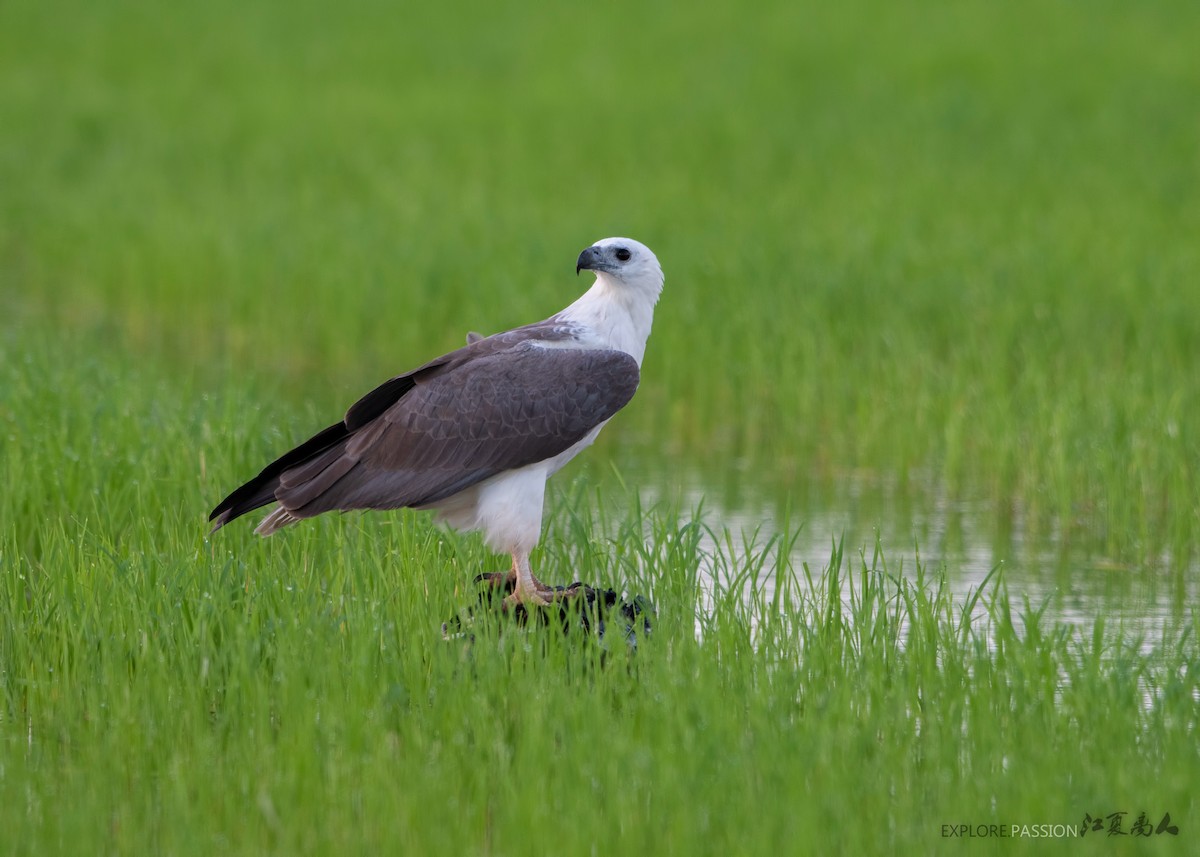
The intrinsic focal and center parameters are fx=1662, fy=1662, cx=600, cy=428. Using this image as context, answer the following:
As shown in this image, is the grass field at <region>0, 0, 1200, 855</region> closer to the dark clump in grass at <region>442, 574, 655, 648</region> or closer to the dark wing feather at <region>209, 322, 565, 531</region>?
the dark clump in grass at <region>442, 574, 655, 648</region>

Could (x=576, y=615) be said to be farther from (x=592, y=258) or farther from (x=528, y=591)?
(x=592, y=258)

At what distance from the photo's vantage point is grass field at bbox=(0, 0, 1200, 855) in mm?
4707

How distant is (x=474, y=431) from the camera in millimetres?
6262

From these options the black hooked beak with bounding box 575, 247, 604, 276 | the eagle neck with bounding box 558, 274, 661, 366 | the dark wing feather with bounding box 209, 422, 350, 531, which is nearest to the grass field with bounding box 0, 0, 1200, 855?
the dark wing feather with bounding box 209, 422, 350, 531

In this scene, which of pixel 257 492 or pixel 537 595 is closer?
pixel 537 595

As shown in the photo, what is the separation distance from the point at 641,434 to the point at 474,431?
4.60 m

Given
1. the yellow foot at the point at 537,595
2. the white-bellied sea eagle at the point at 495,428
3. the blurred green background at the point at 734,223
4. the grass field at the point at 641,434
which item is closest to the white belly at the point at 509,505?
the white-bellied sea eagle at the point at 495,428

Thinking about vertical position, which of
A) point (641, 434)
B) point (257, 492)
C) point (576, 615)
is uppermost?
point (641, 434)

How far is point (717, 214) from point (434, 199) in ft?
9.62

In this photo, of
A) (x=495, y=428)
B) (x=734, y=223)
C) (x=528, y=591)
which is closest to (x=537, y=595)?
(x=528, y=591)

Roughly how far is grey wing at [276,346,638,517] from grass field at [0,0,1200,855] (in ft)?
0.81

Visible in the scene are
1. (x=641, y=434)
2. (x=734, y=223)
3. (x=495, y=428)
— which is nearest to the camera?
(x=495, y=428)

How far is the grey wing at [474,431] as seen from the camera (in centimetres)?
623

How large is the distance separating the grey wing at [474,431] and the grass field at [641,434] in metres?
0.25
